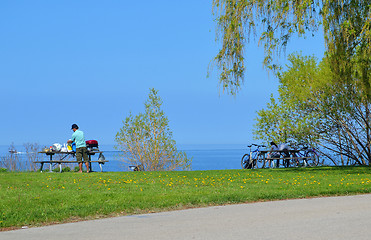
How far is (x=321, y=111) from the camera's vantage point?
91.3 feet

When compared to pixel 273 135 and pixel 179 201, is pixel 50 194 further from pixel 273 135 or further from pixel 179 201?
pixel 273 135

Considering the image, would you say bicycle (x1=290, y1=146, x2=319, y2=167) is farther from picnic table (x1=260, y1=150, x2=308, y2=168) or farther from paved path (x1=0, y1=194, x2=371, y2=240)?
paved path (x1=0, y1=194, x2=371, y2=240)

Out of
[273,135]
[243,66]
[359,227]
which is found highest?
[243,66]

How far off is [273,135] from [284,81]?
3.13 meters

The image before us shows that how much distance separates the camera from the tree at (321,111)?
88.0ft

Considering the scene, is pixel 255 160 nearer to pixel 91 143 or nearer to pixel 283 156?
pixel 283 156

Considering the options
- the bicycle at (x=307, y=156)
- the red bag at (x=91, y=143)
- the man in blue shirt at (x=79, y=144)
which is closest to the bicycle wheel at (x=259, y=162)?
the bicycle at (x=307, y=156)

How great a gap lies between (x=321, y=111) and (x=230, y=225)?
20969 mm

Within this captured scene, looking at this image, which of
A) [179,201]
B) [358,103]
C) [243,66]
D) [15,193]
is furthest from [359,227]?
[358,103]

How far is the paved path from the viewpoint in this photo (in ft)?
23.9

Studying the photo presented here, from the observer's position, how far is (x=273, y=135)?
29078mm

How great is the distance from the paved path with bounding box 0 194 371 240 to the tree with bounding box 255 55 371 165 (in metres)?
17.5

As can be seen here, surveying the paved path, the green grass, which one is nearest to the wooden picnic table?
the green grass

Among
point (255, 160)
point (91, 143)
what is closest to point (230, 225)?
point (91, 143)
